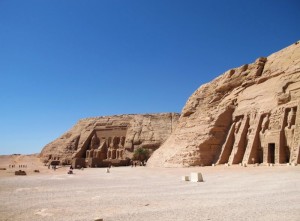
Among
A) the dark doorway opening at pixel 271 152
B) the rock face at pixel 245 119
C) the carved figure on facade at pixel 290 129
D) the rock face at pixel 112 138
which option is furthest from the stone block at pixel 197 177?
the rock face at pixel 112 138

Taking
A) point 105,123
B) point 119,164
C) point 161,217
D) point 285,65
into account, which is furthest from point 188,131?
point 105,123

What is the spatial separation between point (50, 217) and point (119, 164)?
133ft

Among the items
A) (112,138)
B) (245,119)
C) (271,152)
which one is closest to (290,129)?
(271,152)

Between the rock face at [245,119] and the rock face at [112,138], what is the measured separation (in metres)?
19.4

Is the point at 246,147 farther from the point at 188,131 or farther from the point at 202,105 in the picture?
the point at 202,105

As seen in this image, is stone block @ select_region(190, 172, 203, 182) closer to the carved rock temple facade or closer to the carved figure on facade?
the carved rock temple facade

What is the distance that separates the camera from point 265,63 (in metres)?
29.7

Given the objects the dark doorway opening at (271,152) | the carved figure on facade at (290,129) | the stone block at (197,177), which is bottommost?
the stone block at (197,177)

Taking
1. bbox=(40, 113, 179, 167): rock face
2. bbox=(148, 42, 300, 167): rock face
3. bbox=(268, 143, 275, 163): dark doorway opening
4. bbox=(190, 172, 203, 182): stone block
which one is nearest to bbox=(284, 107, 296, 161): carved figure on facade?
bbox=(148, 42, 300, 167): rock face

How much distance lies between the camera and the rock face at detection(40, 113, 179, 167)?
5553 cm

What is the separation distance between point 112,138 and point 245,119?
123 feet

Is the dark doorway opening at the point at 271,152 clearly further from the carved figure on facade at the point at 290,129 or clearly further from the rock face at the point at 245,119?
the carved figure on facade at the point at 290,129

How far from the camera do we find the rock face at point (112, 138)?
55.5 meters

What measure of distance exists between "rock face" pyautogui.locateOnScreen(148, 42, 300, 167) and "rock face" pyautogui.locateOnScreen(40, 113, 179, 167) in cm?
1940
